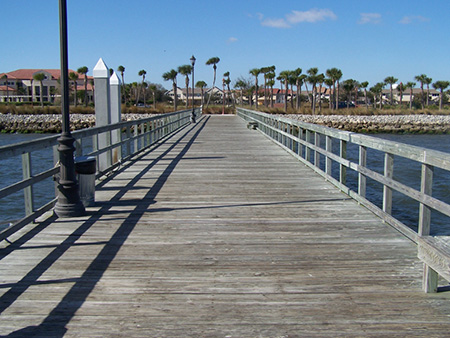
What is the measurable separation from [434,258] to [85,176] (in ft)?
15.6

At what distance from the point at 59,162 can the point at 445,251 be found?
4879 mm

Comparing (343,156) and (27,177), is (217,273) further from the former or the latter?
(343,156)

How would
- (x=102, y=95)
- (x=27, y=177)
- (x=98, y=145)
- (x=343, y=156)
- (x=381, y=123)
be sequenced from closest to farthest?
(x=27, y=177), (x=343, y=156), (x=98, y=145), (x=102, y=95), (x=381, y=123)

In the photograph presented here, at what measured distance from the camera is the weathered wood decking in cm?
349

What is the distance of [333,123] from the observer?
210ft

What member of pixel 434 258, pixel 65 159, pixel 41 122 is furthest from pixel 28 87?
pixel 434 258

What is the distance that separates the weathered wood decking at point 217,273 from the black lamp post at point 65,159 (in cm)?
22

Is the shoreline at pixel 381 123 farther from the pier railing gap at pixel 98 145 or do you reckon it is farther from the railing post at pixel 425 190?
the railing post at pixel 425 190

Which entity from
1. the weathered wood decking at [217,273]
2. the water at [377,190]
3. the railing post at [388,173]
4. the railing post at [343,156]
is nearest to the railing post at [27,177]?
the weathered wood decking at [217,273]

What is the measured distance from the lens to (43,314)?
3.62 metres

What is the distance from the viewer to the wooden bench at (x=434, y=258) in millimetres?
3436

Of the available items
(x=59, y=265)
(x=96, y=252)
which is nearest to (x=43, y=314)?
(x=59, y=265)

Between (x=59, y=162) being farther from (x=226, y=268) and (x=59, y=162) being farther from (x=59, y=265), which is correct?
(x=226, y=268)

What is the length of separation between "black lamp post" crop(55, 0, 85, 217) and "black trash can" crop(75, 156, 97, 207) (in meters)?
0.31
